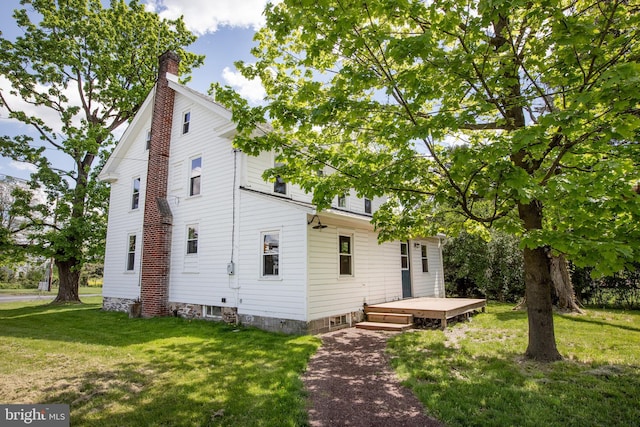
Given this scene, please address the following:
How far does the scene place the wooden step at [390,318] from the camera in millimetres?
10773

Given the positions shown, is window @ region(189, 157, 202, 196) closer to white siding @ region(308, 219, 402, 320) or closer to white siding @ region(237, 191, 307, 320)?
white siding @ region(237, 191, 307, 320)

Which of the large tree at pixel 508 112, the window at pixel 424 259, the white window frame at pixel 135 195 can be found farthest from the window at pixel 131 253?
the window at pixel 424 259

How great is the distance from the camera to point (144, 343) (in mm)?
8656

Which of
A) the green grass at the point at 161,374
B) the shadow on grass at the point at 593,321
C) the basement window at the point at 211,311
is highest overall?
the basement window at the point at 211,311

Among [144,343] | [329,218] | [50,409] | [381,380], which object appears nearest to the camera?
[50,409]

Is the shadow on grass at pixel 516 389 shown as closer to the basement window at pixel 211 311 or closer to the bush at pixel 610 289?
the basement window at pixel 211 311

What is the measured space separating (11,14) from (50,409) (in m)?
23.1

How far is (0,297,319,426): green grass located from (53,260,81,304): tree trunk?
1010 centimetres

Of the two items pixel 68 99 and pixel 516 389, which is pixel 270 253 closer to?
pixel 516 389

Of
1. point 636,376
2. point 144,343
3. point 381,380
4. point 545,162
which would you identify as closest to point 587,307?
point 636,376

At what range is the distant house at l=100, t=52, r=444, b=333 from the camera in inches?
399

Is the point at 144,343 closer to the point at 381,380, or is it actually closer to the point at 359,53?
the point at 381,380

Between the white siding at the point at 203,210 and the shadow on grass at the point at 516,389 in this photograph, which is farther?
the white siding at the point at 203,210

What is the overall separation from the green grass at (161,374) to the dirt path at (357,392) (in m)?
0.27
